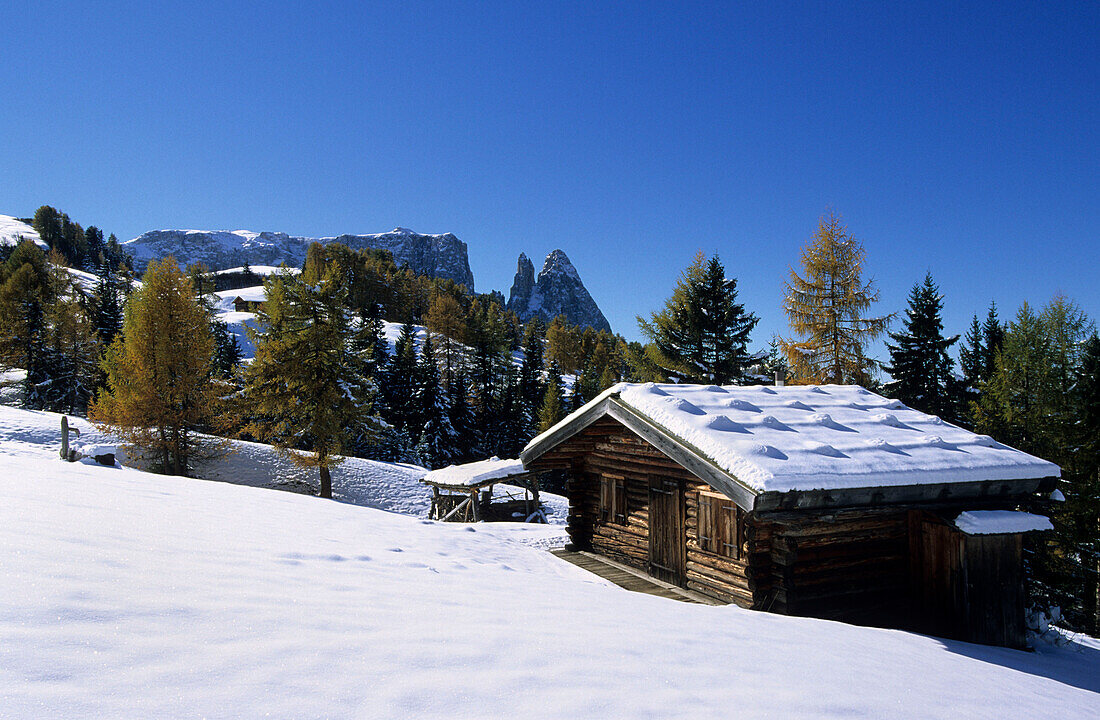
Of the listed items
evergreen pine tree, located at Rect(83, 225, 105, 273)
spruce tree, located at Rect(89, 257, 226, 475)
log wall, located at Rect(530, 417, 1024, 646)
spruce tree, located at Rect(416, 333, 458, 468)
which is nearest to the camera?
log wall, located at Rect(530, 417, 1024, 646)

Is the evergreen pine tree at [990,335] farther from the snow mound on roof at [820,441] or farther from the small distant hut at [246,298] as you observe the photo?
the small distant hut at [246,298]

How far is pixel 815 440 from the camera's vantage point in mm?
8305

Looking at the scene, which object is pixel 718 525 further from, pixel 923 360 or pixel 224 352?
pixel 224 352

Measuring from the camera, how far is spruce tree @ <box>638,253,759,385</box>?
26781 mm

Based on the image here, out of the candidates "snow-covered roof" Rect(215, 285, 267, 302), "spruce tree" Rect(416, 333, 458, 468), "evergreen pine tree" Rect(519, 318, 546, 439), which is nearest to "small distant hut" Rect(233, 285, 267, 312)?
"snow-covered roof" Rect(215, 285, 267, 302)

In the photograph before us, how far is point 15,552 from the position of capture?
3.27 metres

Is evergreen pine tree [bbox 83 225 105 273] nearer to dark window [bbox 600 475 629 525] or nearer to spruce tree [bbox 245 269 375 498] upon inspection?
spruce tree [bbox 245 269 375 498]

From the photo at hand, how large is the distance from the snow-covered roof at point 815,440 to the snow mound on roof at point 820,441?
15 millimetres

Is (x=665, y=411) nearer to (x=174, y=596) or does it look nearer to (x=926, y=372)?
(x=174, y=596)

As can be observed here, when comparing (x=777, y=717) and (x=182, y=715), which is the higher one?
(x=182, y=715)

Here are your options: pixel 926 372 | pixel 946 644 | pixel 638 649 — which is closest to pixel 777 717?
pixel 638 649

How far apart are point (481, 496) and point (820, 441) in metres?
17.8

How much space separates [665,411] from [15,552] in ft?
25.4

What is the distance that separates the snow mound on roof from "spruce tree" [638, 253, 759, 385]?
15566 millimetres
